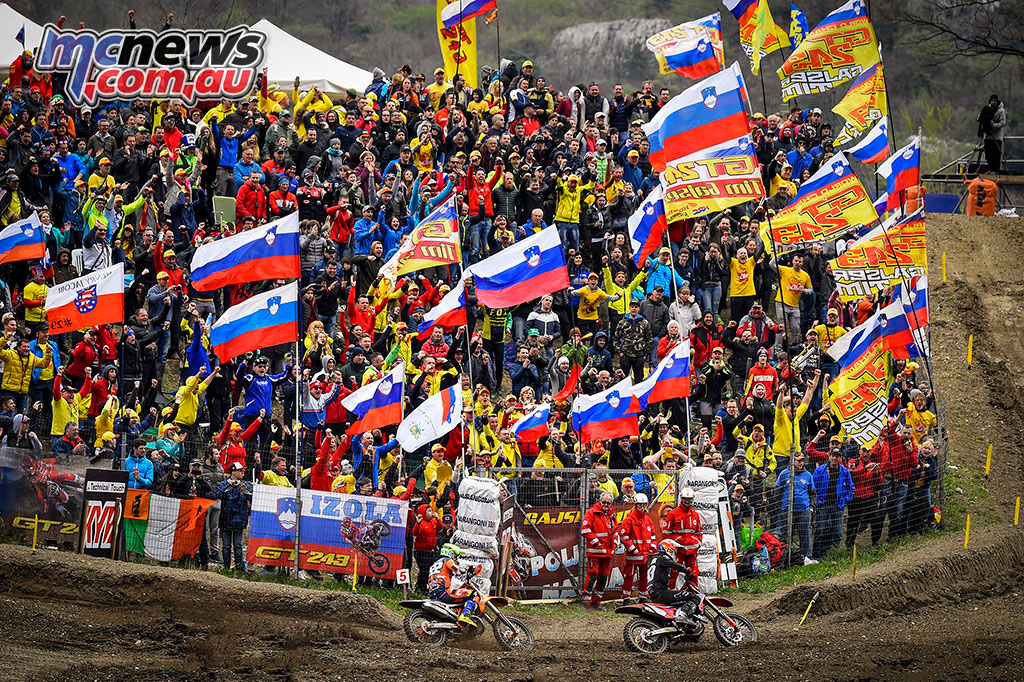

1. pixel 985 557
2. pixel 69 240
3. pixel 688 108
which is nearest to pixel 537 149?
pixel 688 108

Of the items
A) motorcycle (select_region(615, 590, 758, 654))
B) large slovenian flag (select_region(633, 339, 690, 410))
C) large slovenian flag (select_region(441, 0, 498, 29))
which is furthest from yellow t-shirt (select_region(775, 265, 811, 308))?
large slovenian flag (select_region(441, 0, 498, 29))

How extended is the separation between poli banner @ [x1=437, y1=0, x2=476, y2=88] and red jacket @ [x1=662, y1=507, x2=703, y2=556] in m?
13.9

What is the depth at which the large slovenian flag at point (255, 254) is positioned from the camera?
1875 centimetres

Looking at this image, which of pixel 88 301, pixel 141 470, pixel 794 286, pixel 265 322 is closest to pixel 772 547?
pixel 794 286

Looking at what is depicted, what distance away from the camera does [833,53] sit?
72.4ft

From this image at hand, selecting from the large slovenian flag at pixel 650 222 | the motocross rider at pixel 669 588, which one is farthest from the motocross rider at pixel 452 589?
the large slovenian flag at pixel 650 222

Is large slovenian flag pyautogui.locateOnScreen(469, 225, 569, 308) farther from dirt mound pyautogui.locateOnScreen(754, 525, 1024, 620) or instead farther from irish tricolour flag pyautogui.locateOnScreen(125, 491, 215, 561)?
dirt mound pyautogui.locateOnScreen(754, 525, 1024, 620)

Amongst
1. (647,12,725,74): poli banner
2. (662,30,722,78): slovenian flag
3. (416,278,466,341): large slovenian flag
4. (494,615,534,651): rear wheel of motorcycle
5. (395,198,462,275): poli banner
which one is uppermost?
(647,12,725,74): poli banner

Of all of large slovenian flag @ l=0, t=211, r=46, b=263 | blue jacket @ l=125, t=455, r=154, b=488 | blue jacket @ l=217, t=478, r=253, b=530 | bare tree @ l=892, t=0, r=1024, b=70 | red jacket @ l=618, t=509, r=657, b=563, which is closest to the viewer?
red jacket @ l=618, t=509, r=657, b=563

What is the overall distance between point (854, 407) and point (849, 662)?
480 cm

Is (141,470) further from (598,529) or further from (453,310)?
(598,529)

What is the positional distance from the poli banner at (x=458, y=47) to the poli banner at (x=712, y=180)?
9.43 meters

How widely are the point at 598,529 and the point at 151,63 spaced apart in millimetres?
16878

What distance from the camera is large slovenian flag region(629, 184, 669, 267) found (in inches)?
810
